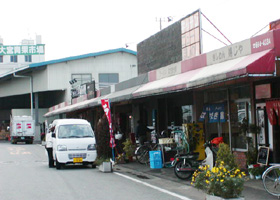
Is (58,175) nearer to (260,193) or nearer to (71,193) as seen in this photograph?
(71,193)

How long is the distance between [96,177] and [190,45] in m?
8.80

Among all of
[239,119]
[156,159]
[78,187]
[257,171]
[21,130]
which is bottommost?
[78,187]

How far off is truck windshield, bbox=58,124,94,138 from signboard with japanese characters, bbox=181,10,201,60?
19.6 feet

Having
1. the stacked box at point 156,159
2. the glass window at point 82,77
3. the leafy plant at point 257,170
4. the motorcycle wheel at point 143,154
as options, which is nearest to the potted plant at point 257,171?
the leafy plant at point 257,170

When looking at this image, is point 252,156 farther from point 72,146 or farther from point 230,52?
point 72,146

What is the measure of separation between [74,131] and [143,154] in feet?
10.0

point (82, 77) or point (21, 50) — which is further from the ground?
point (21, 50)

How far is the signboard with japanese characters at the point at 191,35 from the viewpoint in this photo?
65.0 feet

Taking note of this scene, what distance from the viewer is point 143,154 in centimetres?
1861

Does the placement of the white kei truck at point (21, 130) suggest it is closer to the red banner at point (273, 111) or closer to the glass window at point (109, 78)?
the glass window at point (109, 78)

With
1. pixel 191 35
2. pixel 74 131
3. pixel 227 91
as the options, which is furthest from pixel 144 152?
pixel 191 35

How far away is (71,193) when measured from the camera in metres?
10.9

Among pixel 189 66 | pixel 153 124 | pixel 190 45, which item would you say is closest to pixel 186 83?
pixel 189 66

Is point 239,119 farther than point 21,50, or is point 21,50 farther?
point 21,50
